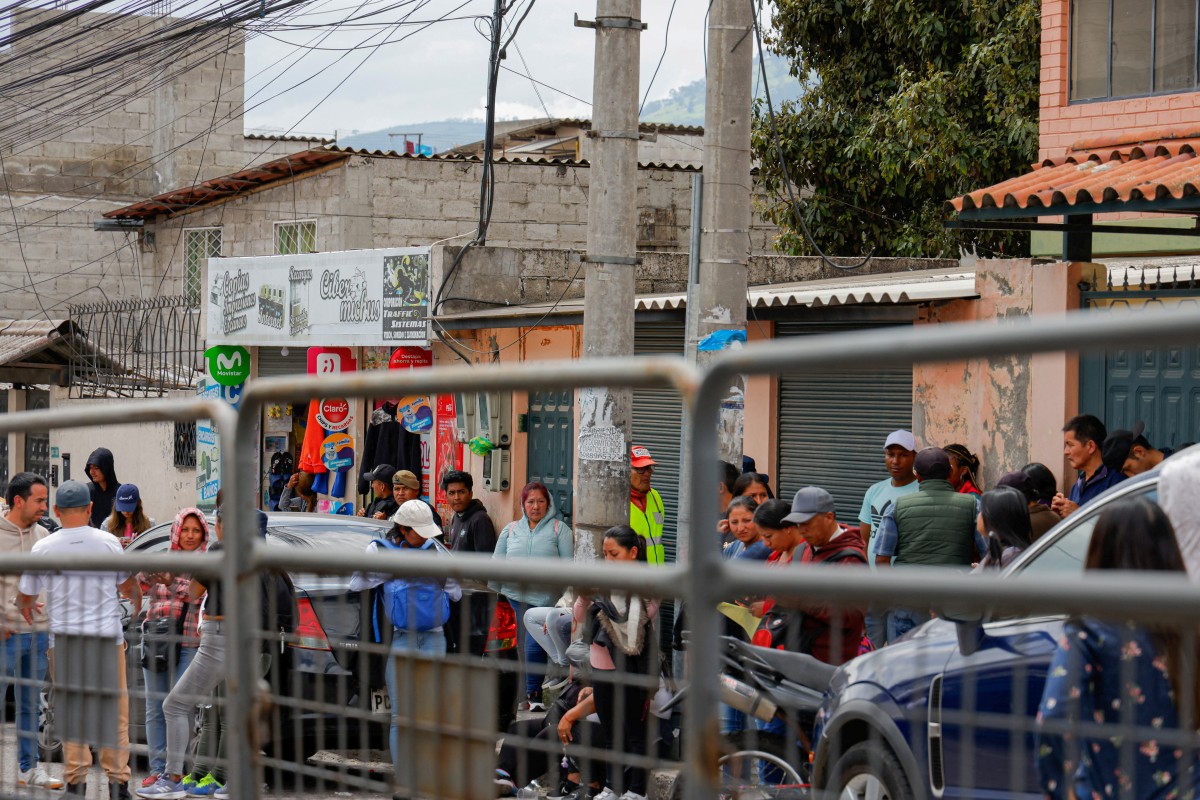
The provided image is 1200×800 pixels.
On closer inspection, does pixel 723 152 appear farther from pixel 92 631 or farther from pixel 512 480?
pixel 512 480

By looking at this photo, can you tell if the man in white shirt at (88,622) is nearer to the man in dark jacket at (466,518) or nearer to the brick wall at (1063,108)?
the man in dark jacket at (466,518)

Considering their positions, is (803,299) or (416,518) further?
(803,299)

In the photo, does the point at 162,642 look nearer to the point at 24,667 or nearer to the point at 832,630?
the point at 24,667

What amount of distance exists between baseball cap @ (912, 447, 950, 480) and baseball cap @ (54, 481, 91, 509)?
445 cm

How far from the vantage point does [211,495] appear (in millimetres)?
17406

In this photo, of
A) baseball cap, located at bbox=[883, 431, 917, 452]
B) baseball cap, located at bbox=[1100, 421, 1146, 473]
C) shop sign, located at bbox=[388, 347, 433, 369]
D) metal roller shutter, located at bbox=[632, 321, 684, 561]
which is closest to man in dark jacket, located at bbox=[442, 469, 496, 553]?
metal roller shutter, located at bbox=[632, 321, 684, 561]

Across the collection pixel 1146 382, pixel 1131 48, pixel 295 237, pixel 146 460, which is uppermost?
pixel 1131 48

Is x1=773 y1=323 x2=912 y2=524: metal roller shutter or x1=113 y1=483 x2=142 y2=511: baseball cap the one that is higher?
x1=773 y1=323 x2=912 y2=524: metal roller shutter

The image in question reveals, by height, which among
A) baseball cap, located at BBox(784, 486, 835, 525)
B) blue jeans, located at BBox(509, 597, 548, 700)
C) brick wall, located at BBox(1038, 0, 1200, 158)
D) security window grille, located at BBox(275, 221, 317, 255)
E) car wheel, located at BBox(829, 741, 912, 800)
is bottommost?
car wheel, located at BBox(829, 741, 912, 800)

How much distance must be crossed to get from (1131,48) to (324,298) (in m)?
9.18

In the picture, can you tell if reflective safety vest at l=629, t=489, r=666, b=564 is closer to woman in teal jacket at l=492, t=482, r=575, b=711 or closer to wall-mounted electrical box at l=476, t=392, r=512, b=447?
woman in teal jacket at l=492, t=482, r=575, b=711

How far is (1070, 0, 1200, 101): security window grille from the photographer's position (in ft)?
42.5

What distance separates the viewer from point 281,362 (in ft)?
62.5

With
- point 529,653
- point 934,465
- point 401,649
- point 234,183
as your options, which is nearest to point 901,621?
point 529,653
